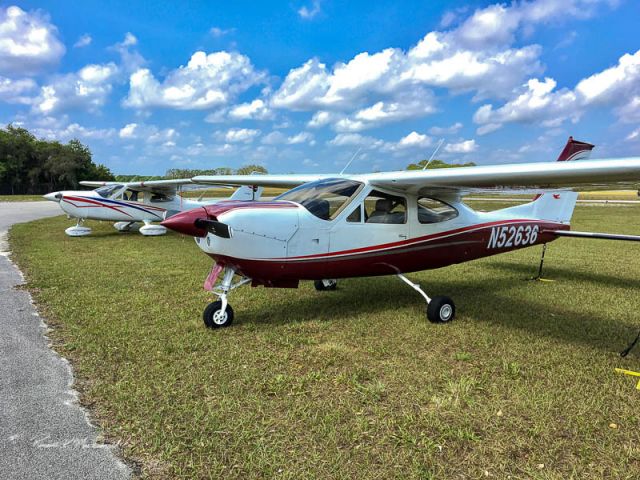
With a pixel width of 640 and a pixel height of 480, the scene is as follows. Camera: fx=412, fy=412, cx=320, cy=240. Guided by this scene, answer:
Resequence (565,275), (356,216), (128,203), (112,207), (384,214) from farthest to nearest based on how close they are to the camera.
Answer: (128,203), (112,207), (565,275), (384,214), (356,216)

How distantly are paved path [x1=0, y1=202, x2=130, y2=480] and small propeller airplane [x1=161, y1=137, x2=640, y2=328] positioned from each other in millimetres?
1786

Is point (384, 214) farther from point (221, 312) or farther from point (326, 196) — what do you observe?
point (221, 312)

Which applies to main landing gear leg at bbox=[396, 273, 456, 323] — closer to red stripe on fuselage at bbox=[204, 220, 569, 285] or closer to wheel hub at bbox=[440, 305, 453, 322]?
wheel hub at bbox=[440, 305, 453, 322]

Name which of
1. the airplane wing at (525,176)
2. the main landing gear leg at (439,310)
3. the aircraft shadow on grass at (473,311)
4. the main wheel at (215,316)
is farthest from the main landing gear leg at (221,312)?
the main landing gear leg at (439,310)

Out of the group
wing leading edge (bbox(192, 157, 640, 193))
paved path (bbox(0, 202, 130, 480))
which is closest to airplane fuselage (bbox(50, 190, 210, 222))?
paved path (bbox(0, 202, 130, 480))

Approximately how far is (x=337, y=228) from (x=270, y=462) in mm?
3188

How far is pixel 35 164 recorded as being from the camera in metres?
66.1

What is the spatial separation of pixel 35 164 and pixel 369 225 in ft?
253

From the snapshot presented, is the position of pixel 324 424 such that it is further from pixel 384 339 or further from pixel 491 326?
pixel 491 326

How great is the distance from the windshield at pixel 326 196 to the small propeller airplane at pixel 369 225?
0.5 inches

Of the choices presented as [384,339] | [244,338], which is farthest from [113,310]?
[384,339]

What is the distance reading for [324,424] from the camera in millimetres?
3131

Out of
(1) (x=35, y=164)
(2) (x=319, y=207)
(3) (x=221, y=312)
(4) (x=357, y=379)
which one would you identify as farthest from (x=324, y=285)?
(1) (x=35, y=164)

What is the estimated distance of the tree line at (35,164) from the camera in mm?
63656
